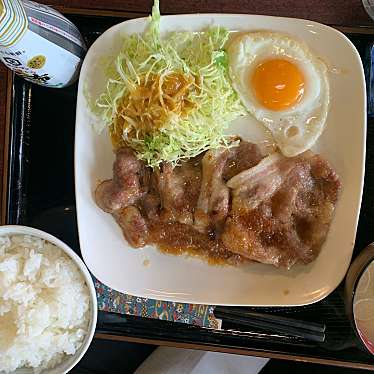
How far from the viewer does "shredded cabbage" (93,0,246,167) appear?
2824mm

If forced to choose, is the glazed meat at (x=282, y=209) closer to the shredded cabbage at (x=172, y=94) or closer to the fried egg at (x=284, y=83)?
the fried egg at (x=284, y=83)

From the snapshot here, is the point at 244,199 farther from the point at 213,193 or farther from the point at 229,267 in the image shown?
the point at 229,267

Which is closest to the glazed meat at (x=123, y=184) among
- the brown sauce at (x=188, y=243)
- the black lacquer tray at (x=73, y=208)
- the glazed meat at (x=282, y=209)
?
the brown sauce at (x=188, y=243)

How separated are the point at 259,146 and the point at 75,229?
1.22 metres

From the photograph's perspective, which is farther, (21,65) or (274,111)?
(274,111)

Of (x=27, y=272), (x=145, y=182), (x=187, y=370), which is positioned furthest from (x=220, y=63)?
(x=187, y=370)

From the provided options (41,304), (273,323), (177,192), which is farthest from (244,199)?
(41,304)

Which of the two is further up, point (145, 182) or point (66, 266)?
point (145, 182)

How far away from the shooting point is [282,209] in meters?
2.82

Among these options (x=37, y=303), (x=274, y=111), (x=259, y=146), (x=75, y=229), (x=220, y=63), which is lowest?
(x=37, y=303)

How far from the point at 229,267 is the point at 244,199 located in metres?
0.45

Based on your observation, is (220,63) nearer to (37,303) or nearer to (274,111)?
(274,111)

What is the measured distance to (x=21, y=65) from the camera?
8.77 feet

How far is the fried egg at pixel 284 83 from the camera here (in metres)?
2.86
